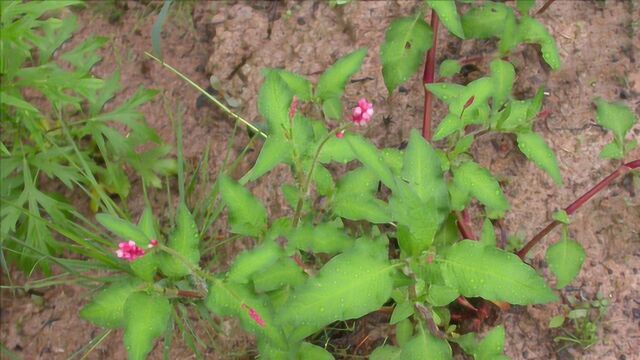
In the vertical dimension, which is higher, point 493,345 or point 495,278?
point 495,278

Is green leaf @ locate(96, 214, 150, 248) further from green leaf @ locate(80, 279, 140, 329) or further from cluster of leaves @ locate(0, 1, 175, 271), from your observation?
cluster of leaves @ locate(0, 1, 175, 271)

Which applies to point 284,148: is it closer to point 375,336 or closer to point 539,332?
point 375,336

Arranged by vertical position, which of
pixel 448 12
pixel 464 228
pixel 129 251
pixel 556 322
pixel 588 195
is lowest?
pixel 556 322

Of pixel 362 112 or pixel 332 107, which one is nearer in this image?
pixel 362 112

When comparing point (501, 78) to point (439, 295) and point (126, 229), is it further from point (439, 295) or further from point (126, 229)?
point (126, 229)

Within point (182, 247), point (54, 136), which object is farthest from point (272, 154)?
point (54, 136)

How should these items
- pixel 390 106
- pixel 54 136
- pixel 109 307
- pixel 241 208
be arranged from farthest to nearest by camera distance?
pixel 54 136
pixel 390 106
pixel 241 208
pixel 109 307

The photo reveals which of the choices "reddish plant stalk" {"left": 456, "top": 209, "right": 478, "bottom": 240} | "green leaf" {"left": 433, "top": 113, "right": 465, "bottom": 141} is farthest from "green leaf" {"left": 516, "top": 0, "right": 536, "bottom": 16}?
"reddish plant stalk" {"left": 456, "top": 209, "right": 478, "bottom": 240}

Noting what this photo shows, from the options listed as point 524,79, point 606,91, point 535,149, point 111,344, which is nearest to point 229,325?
point 111,344

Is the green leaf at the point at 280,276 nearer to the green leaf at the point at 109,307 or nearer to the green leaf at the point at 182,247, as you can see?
the green leaf at the point at 182,247
